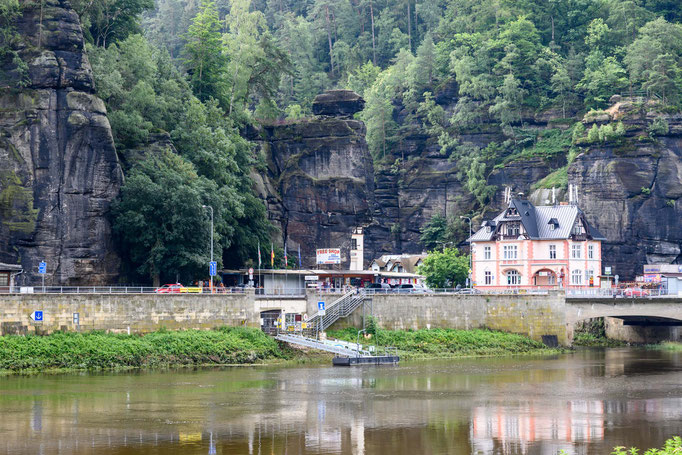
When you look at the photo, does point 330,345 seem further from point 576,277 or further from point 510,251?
point 576,277

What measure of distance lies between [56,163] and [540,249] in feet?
178

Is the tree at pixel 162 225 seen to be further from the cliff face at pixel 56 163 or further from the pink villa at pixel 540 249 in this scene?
the pink villa at pixel 540 249

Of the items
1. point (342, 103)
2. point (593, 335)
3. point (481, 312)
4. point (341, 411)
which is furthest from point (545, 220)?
point (341, 411)

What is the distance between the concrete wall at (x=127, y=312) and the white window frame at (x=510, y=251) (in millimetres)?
39407

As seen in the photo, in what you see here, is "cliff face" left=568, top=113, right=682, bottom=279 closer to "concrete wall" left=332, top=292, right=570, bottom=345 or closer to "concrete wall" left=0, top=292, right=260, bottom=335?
"concrete wall" left=332, top=292, right=570, bottom=345

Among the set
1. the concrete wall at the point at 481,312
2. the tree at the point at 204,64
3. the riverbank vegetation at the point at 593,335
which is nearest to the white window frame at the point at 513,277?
the riverbank vegetation at the point at 593,335

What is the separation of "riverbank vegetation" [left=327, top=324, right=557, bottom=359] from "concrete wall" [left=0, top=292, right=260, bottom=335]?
9.00 meters

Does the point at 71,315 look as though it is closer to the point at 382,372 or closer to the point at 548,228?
the point at 382,372

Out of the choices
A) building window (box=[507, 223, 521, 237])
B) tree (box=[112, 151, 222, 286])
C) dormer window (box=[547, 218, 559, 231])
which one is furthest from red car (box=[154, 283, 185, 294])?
dormer window (box=[547, 218, 559, 231])

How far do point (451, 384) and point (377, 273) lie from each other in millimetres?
46229

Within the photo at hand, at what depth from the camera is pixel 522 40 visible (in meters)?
161

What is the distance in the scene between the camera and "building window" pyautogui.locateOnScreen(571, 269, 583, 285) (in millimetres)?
114625

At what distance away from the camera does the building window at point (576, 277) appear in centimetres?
11462

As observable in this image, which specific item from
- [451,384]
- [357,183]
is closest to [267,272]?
[357,183]
